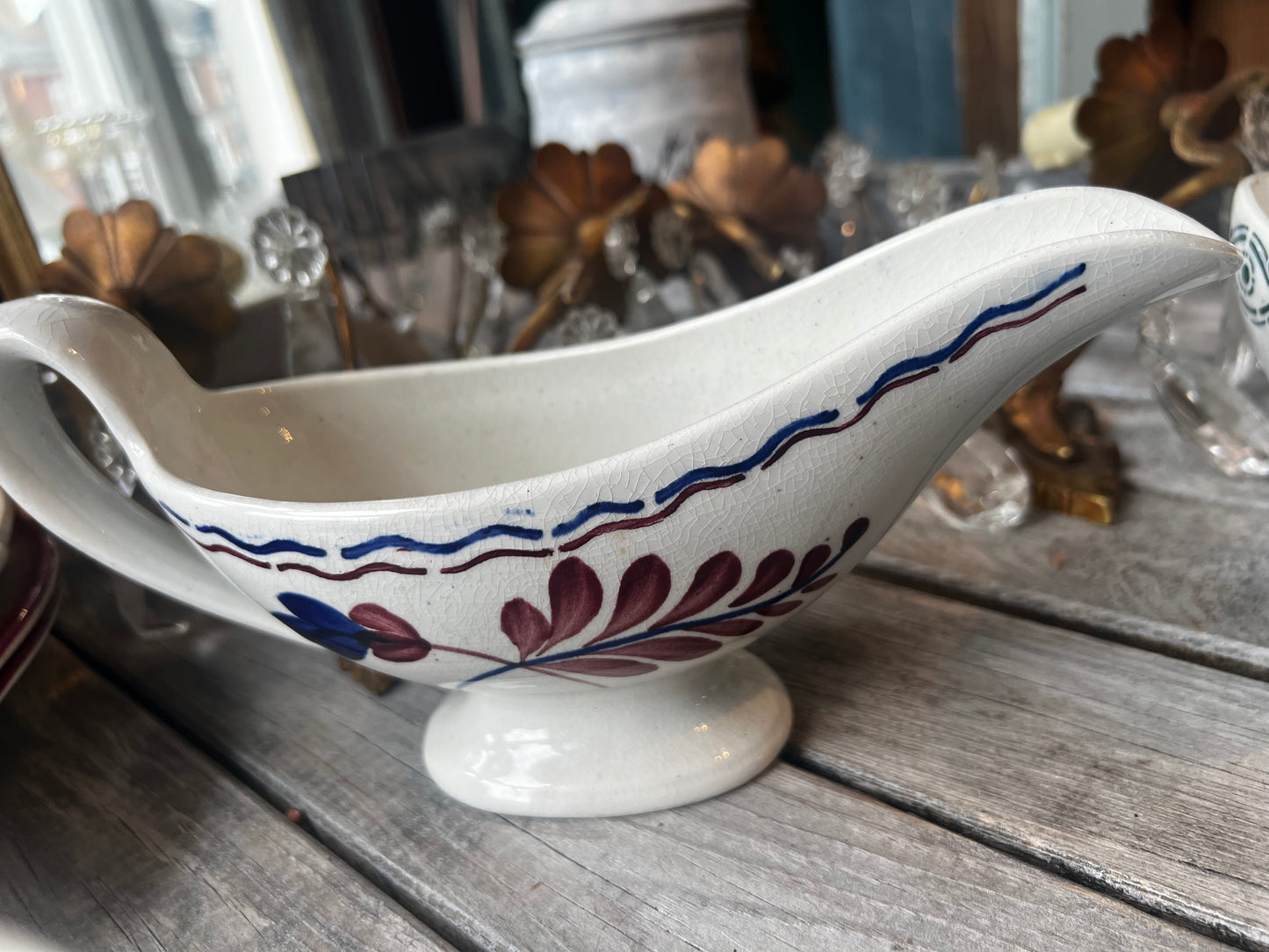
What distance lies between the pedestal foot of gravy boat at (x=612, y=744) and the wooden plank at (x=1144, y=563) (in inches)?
5.3

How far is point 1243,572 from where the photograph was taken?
44 centimetres

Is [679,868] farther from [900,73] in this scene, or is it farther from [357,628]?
[900,73]

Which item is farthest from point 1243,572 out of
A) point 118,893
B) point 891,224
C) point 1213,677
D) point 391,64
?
point 391,64

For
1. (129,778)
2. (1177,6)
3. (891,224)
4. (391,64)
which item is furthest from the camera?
(1177,6)

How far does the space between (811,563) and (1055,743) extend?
0.12 metres

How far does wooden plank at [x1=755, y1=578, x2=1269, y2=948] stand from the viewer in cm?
31

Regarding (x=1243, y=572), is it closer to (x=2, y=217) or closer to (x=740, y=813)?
(x=740, y=813)

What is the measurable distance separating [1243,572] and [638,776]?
0.92 feet

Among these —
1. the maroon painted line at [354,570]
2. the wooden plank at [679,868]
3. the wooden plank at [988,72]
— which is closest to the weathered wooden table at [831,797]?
the wooden plank at [679,868]

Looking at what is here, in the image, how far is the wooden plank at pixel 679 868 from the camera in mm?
301

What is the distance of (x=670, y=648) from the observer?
0.34m

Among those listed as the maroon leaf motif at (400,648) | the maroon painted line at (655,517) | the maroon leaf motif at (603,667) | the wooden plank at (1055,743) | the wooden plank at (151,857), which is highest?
the maroon painted line at (655,517)

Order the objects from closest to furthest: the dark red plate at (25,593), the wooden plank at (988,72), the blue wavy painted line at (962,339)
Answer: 1. the blue wavy painted line at (962,339)
2. the dark red plate at (25,593)
3. the wooden plank at (988,72)

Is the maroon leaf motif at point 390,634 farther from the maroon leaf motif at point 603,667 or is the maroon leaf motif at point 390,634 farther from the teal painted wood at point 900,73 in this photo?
the teal painted wood at point 900,73
